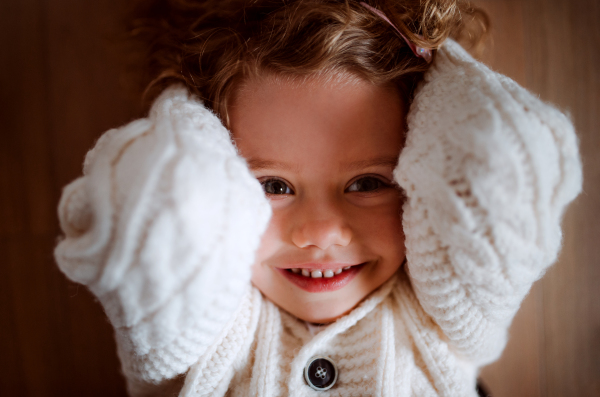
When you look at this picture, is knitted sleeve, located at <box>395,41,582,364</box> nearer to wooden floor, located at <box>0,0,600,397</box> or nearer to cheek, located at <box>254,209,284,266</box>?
cheek, located at <box>254,209,284,266</box>

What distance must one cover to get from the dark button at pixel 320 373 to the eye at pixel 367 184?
313mm

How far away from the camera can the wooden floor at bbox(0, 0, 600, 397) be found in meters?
0.96

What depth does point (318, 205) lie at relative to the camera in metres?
0.70

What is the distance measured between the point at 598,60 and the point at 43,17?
132 centimetres

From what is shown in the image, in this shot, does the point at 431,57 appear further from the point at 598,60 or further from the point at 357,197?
the point at 598,60

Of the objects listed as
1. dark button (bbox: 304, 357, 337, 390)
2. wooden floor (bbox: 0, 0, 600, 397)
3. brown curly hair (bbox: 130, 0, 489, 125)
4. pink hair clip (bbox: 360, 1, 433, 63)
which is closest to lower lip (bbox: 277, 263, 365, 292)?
dark button (bbox: 304, 357, 337, 390)

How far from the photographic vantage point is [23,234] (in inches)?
38.7

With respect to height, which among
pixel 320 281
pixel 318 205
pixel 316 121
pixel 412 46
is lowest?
pixel 320 281

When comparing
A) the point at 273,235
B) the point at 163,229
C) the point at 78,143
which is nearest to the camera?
the point at 163,229

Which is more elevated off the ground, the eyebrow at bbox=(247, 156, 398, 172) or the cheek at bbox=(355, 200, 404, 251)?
the eyebrow at bbox=(247, 156, 398, 172)

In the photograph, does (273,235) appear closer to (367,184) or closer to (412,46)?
(367,184)

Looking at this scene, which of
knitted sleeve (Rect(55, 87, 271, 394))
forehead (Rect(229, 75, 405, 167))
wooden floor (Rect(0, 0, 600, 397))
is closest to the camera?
knitted sleeve (Rect(55, 87, 271, 394))

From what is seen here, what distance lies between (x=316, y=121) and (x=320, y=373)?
440mm

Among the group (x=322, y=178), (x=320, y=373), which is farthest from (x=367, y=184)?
(x=320, y=373)
